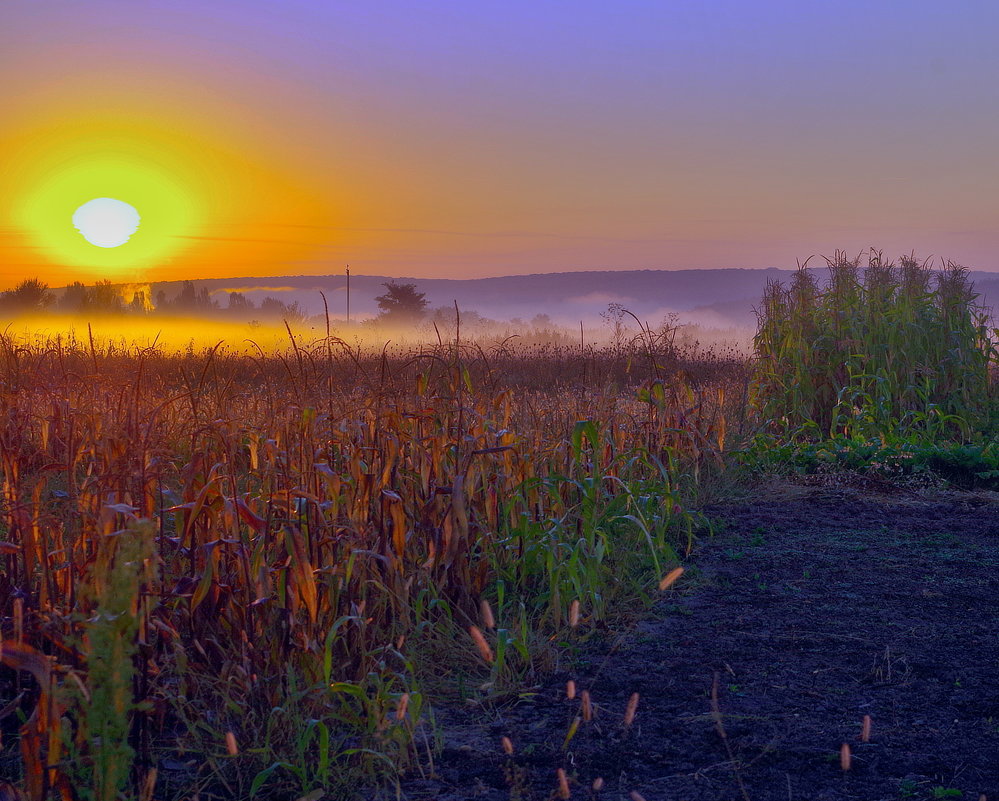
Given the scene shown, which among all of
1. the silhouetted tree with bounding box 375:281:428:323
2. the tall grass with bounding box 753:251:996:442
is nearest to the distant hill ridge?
the silhouetted tree with bounding box 375:281:428:323

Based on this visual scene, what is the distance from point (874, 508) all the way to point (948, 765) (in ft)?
13.0

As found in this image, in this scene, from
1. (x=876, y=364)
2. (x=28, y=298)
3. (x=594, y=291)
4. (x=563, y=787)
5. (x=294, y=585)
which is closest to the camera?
(x=563, y=787)

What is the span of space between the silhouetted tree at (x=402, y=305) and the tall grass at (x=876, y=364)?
134ft

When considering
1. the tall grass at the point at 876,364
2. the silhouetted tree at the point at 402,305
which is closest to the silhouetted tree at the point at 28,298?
the silhouetted tree at the point at 402,305

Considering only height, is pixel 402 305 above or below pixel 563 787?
above

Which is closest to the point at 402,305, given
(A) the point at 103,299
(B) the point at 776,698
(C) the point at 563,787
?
(A) the point at 103,299

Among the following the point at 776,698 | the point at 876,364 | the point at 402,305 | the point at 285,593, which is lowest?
the point at 776,698

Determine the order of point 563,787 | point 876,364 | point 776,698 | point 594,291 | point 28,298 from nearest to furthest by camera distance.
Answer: point 563,787, point 776,698, point 876,364, point 28,298, point 594,291

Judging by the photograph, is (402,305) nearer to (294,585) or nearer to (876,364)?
(876,364)

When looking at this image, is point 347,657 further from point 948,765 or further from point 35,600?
point 948,765

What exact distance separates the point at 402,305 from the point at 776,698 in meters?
48.0

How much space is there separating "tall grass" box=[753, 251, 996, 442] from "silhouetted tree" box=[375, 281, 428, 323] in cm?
4095

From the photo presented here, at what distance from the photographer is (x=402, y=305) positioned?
50250mm

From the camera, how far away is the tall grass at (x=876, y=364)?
869 centimetres
